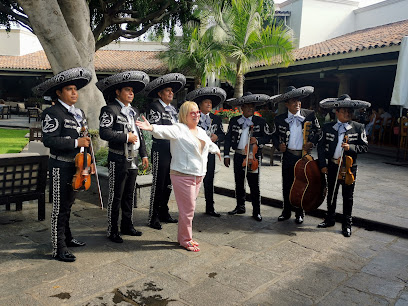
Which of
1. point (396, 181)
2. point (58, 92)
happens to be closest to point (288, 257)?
point (58, 92)

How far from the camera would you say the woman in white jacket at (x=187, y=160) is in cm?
416

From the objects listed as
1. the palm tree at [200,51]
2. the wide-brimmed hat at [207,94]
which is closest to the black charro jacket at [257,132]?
the wide-brimmed hat at [207,94]

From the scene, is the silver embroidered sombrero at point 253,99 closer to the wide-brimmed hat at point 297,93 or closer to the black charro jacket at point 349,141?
the wide-brimmed hat at point 297,93

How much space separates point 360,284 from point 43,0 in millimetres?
6951

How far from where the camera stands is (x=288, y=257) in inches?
165

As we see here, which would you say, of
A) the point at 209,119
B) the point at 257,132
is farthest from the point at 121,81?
the point at 257,132

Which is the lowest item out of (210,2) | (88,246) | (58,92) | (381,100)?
(88,246)

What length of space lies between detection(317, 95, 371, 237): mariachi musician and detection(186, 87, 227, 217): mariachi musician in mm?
1519

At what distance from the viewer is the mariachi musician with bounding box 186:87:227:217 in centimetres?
542

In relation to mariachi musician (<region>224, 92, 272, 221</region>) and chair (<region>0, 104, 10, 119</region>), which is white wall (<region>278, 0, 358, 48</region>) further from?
mariachi musician (<region>224, 92, 272, 221</region>)

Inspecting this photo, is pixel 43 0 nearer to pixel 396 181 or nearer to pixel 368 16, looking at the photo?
pixel 396 181

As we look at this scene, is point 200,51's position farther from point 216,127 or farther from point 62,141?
point 62,141

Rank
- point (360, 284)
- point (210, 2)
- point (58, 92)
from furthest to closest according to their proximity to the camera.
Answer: point (210, 2), point (58, 92), point (360, 284)

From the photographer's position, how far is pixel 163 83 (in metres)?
4.92
